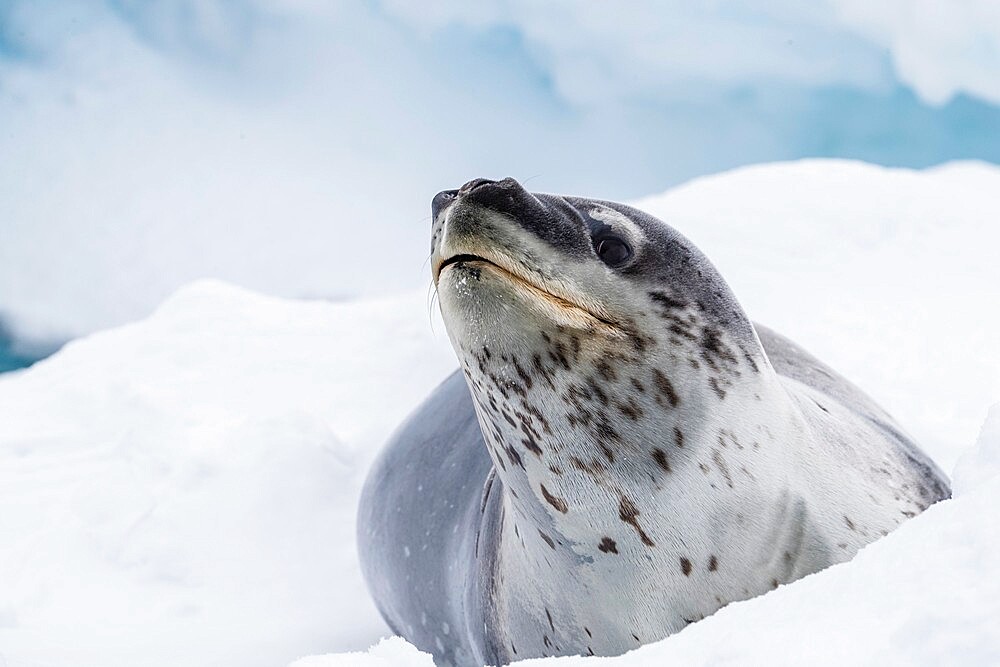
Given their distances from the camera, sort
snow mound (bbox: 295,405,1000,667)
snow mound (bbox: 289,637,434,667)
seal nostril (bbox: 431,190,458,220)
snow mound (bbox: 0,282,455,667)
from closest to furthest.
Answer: snow mound (bbox: 295,405,1000,667) < snow mound (bbox: 289,637,434,667) < seal nostril (bbox: 431,190,458,220) < snow mound (bbox: 0,282,455,667)

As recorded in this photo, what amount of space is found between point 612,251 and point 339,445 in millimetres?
2649

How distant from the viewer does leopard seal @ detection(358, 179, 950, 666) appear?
1.60 m

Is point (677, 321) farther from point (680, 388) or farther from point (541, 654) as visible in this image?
point (541, 654)

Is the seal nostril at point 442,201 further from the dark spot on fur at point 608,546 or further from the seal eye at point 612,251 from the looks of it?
the dark spot on fur at point 608,546

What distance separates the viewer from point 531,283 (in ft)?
5.19

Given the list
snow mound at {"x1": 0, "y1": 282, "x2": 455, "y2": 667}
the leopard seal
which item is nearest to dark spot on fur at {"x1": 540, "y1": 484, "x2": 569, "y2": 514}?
the leopard seal

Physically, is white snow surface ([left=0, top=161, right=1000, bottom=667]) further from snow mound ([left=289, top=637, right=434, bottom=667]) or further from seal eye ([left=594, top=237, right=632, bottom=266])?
seal eye ([left=594, top=237, right=632, bottom=266])

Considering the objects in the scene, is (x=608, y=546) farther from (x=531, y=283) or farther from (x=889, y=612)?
(x=889, y=612)

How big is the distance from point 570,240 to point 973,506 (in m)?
0.81

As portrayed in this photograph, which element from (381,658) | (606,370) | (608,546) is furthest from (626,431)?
(381,658)

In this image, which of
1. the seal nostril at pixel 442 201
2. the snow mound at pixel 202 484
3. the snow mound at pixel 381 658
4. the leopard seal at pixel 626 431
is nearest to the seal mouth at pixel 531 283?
the leopard seal at pixel 626 431

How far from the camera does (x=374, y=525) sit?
9.61ft

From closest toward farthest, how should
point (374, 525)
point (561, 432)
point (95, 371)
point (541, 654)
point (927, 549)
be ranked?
point (927, 549)
point (561, 432)
point (541, 654)
point (374, 525)
point (95, 371)

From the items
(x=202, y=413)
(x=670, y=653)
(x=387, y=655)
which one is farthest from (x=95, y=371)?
(x=670, y=653)
